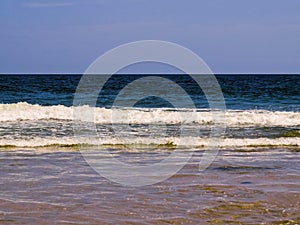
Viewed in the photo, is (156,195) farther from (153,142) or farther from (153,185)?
(153,142)

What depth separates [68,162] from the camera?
1202 cm

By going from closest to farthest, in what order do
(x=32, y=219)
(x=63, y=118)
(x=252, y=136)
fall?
1. (x=32, y=219)
2. (x=252, y=136)
3. (x=63, y=118)

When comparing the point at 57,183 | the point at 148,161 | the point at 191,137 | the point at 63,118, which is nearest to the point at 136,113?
the point at 63,118

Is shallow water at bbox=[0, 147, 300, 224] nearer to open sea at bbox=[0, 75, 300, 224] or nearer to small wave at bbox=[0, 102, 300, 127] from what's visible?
open sea at bbox=[0, 75, 300, 224]

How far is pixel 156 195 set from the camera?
335 inches

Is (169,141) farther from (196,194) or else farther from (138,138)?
(196,194)

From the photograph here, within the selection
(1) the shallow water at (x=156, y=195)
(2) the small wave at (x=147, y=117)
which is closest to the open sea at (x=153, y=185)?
(1) the shallow water at (x=156, y=195)

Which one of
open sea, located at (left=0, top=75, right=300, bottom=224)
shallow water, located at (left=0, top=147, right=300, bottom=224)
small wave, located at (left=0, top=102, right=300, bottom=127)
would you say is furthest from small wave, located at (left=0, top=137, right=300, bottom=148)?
small wave, located at (left=0, top=102, right=300, bottom=127)

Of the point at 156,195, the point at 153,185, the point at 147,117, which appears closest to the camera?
the point at 156,195

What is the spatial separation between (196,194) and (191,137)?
9313 mm

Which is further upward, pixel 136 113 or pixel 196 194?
pixel 136 113

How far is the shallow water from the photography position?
7154mm

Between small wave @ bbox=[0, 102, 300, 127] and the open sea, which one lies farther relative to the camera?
small wave @ bbox=[0, 102, 300, 127]

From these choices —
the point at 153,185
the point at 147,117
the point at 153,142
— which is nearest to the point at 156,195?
the point at 153,185
